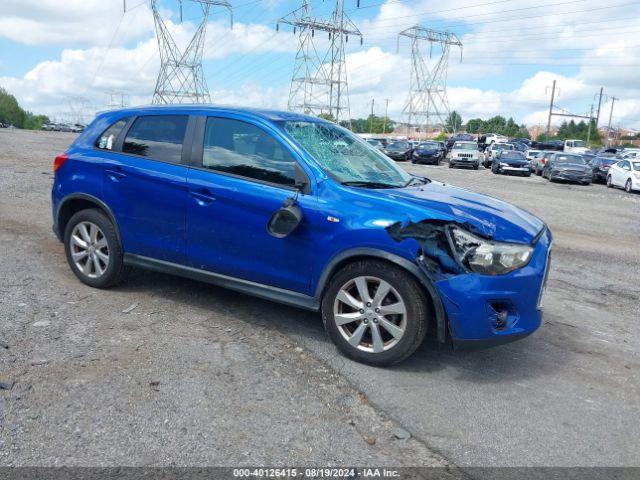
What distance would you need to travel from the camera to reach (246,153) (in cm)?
469

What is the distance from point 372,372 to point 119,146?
3.11 meters

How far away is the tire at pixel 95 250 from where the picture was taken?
5281 mm

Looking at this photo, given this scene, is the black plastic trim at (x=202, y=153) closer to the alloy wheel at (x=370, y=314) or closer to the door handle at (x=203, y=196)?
the door handle at (x=203, y=196)

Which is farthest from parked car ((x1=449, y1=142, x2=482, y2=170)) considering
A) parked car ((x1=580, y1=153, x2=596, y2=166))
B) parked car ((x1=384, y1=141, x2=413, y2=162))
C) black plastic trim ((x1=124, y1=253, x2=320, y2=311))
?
black plastic trim ((x1=124, y1=253, x2=320, y2=311))

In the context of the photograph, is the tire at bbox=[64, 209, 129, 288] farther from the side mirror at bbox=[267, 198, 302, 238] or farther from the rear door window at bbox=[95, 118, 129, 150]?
the side mirror at bbox=[267, 198, 302, 238]

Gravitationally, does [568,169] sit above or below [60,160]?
below

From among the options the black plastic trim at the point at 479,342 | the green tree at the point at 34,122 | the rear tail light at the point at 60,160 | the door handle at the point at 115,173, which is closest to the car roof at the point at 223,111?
the door handle at the point at 115,173

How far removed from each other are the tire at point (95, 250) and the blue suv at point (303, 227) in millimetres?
14

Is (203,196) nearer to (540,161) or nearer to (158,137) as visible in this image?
(158,137)

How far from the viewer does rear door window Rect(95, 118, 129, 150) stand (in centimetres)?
542

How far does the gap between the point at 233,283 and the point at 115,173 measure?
1.56 meters

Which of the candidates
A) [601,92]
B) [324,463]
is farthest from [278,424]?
[601,92]

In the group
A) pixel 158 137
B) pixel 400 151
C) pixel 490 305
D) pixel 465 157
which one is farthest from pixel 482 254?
pixel 400 151

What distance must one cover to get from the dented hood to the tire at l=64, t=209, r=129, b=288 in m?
2.55
